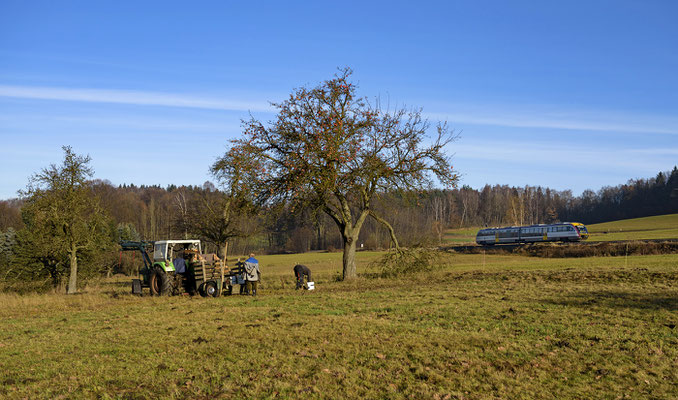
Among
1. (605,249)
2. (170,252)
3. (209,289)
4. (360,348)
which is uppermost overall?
(170,252)

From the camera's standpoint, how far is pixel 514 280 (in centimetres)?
2242

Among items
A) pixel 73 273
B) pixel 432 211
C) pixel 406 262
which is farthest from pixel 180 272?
pixel 432 211

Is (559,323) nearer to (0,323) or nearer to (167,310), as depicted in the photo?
(167,310)

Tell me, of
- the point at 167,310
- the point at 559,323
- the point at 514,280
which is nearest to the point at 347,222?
the point at 514,280

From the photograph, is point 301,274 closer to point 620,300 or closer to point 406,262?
point 406,262

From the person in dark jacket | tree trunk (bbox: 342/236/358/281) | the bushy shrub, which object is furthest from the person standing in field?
the bushy shrub

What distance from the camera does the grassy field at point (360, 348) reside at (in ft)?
24.1

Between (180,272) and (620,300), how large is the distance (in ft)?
53.0

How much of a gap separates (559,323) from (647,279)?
11115 mm

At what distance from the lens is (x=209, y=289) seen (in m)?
20.3

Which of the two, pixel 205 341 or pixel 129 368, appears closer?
pixel 129 368

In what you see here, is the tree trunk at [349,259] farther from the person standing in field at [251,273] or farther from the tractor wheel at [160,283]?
the tractor wheel at [160,283]

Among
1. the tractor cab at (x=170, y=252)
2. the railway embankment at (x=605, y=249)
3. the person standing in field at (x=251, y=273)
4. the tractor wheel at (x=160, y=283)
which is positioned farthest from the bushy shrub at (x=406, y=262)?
the railway embankment at (x=605, y=249)

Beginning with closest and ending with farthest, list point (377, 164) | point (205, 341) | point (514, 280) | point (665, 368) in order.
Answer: point (665, 368) → point (205, 341) → point (514, 280) → point (377, 164)
